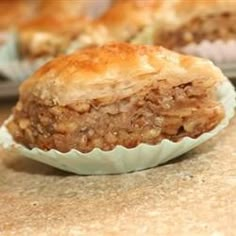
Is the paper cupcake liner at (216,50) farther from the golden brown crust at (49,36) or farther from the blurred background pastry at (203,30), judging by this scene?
the golden brown crust at (49,36)

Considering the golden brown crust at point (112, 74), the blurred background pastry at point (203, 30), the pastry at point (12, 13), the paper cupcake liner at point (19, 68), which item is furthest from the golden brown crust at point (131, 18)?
the golden brown crust at point (112, 74)

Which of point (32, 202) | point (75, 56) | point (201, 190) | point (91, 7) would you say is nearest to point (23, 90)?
point (75, 56)

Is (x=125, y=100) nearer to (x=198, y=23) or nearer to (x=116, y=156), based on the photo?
(x=116, y=156)

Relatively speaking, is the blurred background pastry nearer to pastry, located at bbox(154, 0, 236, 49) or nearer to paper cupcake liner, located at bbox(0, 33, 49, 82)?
pastry, located at bbox(154, 0, 236, 49)

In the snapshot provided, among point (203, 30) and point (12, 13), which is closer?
point (203, 30)

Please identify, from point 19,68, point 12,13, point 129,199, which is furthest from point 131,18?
point 129,199
